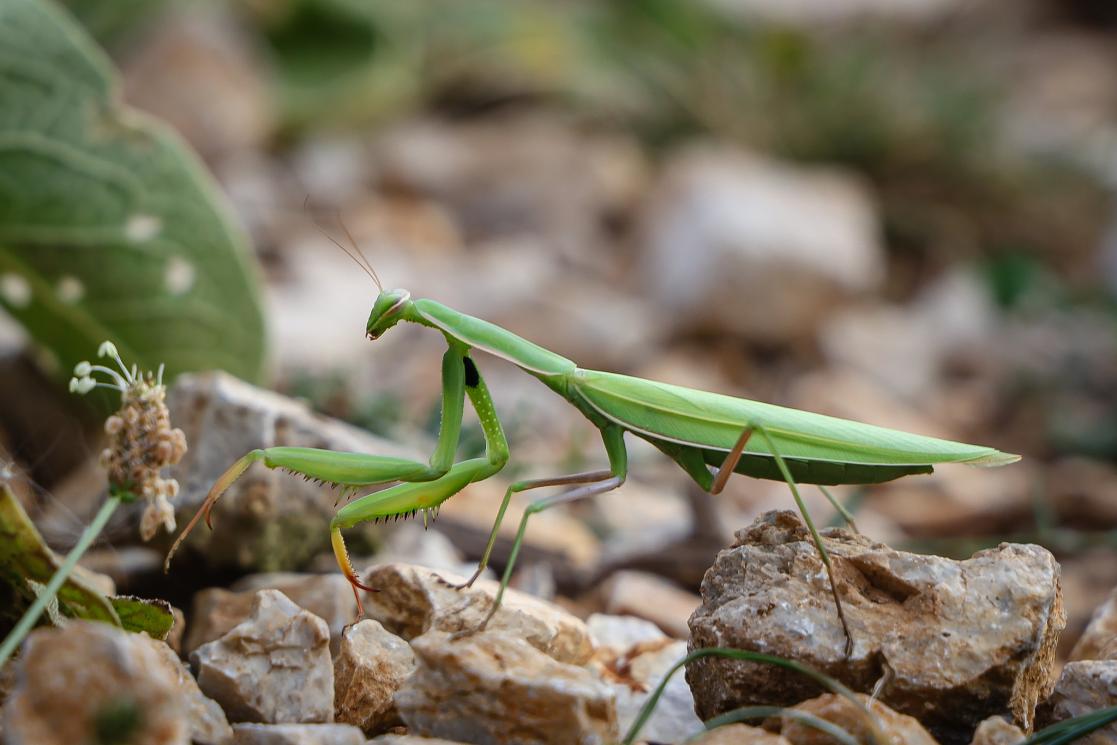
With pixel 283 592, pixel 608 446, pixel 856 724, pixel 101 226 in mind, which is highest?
pixel 101 226

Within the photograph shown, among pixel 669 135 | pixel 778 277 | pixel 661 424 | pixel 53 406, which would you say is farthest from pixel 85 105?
pixel 669 135

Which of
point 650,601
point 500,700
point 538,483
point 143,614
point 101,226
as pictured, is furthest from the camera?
point 101,226

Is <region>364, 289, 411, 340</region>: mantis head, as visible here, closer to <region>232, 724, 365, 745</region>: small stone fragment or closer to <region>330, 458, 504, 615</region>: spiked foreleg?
<region>330, 458, 504, 615</region>: spiked foreleg

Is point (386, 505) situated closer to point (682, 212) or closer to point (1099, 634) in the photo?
point (1099, 634)

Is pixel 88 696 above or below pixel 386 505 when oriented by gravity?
below

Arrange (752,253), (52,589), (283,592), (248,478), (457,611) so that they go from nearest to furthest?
(52,589), (457,611), (283,592), (248,478), (752,253)

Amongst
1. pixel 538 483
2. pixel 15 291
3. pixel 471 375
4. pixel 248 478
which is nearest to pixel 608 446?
pixel 538 483

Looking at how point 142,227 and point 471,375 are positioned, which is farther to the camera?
point 142,227

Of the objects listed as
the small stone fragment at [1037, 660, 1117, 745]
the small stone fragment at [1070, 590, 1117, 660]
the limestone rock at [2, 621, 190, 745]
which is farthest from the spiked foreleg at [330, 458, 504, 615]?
the small stone fragment at [1070, 590, 1117, 660]
